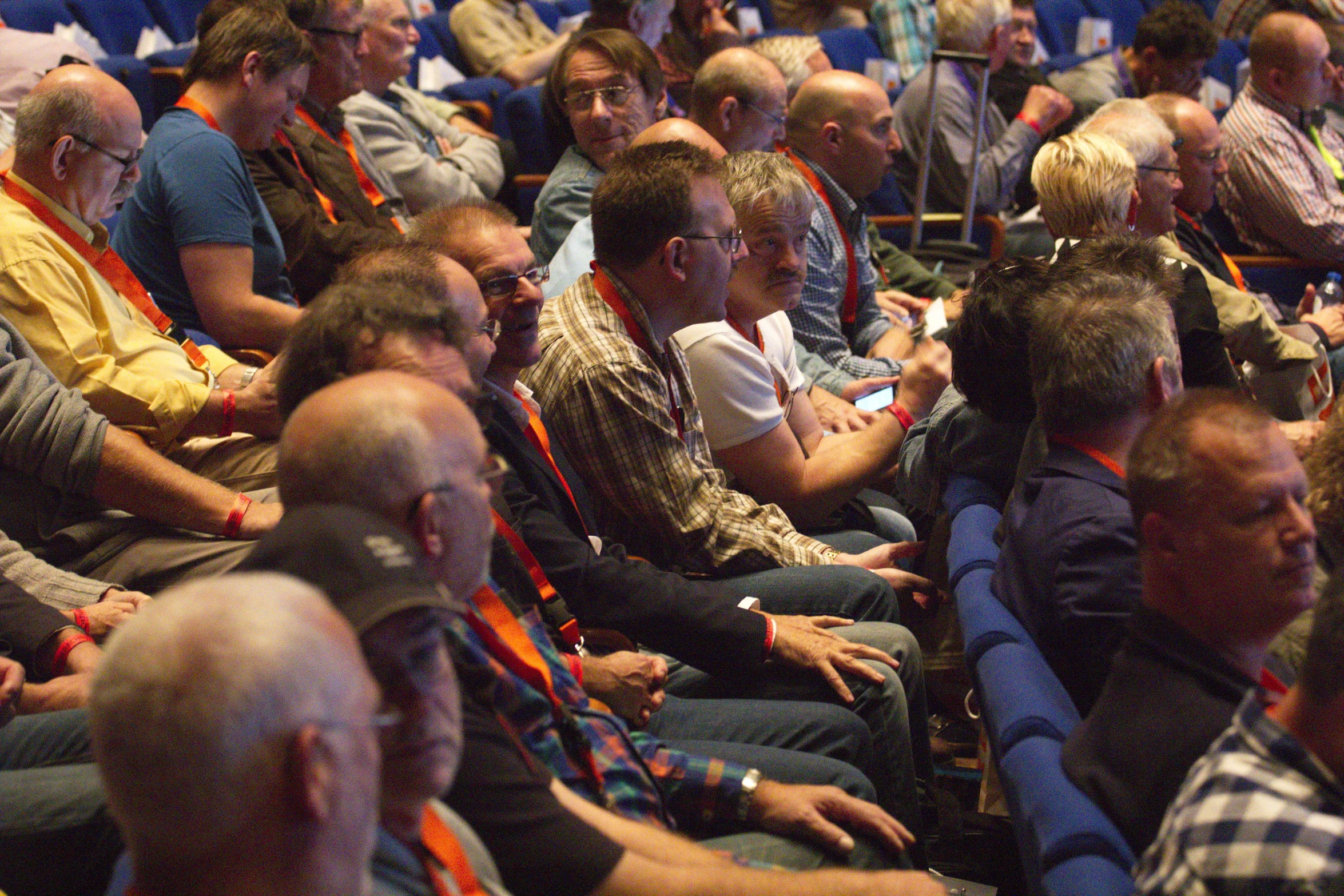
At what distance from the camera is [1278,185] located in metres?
4.77

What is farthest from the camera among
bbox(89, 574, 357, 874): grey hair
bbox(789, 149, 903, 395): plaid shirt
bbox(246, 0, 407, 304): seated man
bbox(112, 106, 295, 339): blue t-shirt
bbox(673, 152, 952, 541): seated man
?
bbox(789, 149, 903, 395): plaid shirt

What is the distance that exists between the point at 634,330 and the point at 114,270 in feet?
3.26

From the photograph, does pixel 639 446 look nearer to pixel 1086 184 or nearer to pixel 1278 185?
pixel 1086 184

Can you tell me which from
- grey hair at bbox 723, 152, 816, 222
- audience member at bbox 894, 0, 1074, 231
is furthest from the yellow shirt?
audience member at bbox 894, 0, 1074, 231

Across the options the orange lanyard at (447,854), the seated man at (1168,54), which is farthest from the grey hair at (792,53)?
the orange lanyard at (447,854)

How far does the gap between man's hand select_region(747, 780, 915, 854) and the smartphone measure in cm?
165

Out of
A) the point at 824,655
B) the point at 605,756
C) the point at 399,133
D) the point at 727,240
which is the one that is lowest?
the point at 824,655

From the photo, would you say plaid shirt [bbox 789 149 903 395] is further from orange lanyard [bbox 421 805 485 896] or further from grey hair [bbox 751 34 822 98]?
→ orange lanyard [bbox 421 805 485 896]

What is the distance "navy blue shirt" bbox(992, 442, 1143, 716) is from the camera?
1.70m

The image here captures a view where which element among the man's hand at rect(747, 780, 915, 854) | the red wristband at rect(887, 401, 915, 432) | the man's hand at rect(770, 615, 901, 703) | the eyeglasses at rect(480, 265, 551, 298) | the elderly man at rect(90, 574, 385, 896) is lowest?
the man's hand at rect(770, 615, 901, 703)

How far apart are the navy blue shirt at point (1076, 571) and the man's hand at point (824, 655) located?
1.04 feet

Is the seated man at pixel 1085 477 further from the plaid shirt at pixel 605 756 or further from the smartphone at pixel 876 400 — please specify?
the smartphone at pixel 876 400

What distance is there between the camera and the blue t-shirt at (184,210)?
2742mm

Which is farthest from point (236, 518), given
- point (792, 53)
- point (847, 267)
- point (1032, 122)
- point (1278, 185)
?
point (1278, 185)
